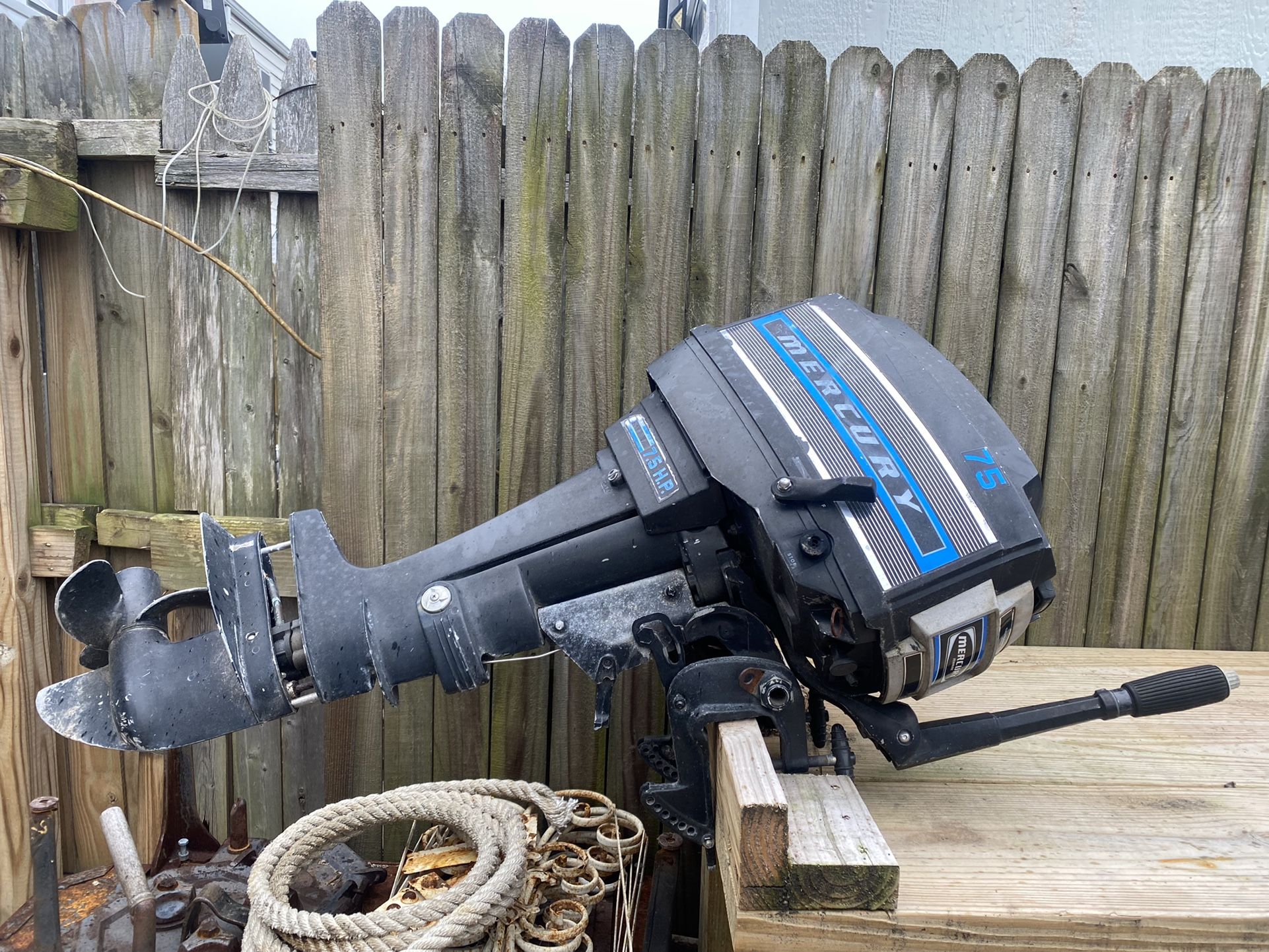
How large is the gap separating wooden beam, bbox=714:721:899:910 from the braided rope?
49 cm

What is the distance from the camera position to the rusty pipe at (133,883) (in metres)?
1.39

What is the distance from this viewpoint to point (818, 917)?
0.91 meters

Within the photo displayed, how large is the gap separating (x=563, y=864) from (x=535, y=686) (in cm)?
57

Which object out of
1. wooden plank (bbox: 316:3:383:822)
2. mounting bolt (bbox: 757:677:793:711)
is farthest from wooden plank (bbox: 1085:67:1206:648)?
wooden plank (bbox: 316:3:383:822)

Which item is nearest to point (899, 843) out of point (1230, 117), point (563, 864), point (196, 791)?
point (563, 864)

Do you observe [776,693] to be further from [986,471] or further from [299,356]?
[299,356]

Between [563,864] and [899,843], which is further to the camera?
[563,864]

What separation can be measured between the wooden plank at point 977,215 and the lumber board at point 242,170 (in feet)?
4.94

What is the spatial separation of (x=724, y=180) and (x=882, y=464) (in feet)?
3.48

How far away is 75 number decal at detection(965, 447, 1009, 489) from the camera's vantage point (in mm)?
1093

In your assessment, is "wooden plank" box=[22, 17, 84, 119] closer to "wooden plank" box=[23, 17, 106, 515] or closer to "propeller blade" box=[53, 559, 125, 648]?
"wooden plank" box=[23, 17, 106, 515]

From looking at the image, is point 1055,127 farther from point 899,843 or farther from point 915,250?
point 899,843

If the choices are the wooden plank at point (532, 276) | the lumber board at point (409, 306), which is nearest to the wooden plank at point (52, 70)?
the lumber board at point (409, 306)

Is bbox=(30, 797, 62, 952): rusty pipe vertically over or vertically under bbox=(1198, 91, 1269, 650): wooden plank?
under
